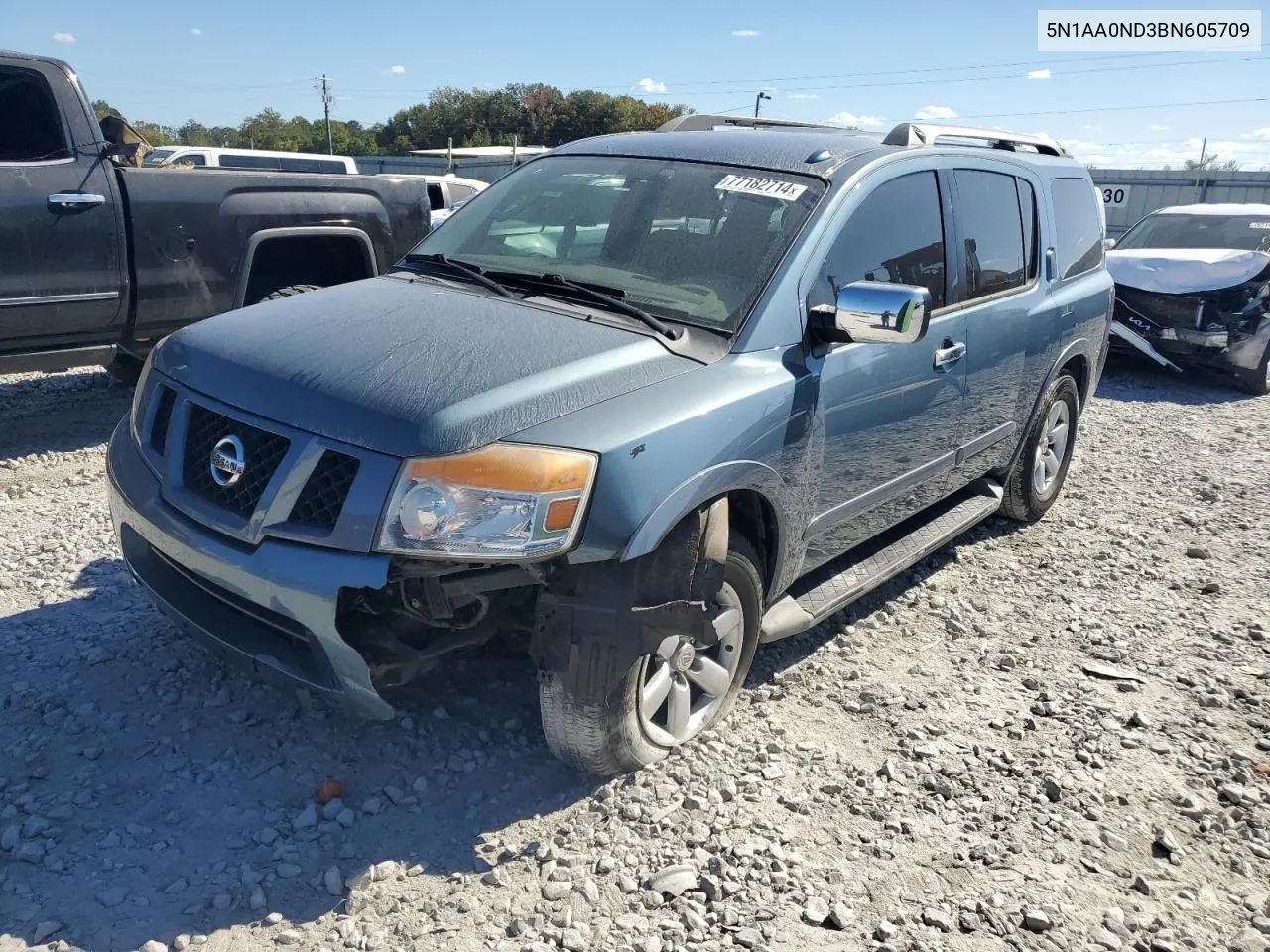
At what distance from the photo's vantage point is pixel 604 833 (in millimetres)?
2906

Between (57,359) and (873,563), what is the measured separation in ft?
14.9

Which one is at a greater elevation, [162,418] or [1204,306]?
Result: [162,418]

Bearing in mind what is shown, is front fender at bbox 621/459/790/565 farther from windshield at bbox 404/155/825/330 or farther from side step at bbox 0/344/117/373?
side step at bbox 0/344/117/373

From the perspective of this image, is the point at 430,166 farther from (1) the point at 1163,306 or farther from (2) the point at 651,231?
(2) the point at 651,231

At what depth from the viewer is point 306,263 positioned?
21.9 feet

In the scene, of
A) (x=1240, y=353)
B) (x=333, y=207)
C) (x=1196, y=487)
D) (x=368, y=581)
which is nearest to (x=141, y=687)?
(x=368, y=581)

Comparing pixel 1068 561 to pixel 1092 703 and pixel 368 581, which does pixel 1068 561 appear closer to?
pixel 1092 703

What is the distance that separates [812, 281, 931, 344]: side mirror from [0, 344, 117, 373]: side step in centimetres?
447

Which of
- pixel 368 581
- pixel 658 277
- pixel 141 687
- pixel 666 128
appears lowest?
pixel 141 687

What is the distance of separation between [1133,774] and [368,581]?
8.48 ft

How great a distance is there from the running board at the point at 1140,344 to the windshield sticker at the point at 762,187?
7.44m

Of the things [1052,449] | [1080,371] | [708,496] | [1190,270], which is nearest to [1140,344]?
[1190,270]

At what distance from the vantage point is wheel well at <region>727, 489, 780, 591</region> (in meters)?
3.20

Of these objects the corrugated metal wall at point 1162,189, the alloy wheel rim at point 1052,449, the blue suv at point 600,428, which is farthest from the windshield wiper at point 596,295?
the corrugated metal wall at point 1162,189
